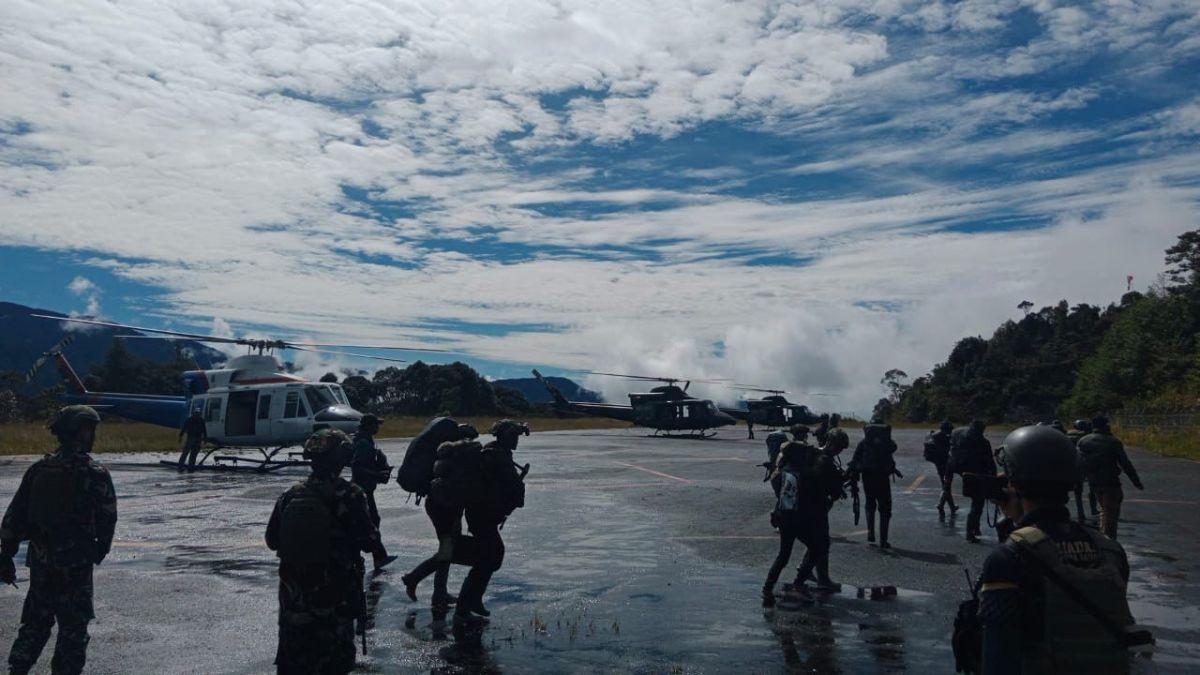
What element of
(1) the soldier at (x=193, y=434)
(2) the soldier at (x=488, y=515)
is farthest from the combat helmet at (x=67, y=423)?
(1) the soldier at (x=193, y=434)

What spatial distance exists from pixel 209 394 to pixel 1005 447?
1129 inches

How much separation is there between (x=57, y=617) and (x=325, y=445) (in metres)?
2.37

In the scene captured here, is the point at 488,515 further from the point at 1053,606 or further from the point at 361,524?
the point at 1053,606

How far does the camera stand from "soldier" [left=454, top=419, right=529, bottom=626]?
870cm

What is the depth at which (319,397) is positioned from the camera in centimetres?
2720

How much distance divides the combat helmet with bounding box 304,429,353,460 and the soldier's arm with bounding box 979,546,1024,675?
13.0 ft

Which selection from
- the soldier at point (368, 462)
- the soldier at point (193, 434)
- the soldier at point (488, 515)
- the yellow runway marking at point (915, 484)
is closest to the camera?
the soldier at point (488, 515)

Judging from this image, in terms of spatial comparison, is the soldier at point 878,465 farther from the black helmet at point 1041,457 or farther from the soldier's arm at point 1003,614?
the soldier's arm at point 1003,614

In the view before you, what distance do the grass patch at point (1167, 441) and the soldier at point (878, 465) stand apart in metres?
26.9

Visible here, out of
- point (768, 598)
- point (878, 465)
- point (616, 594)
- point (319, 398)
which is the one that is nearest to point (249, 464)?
point (319, 398)

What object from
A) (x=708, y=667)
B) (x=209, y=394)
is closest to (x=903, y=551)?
(x=708, y=667)

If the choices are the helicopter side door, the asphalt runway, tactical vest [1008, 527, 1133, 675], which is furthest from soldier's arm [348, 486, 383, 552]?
the helicopter side door

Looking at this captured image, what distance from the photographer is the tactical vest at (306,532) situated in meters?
5.45

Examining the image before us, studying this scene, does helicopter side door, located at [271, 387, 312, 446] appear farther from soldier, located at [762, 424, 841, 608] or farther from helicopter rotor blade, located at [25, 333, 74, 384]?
soldier, located at [762, 424, 841, 608]
